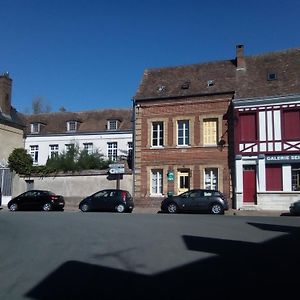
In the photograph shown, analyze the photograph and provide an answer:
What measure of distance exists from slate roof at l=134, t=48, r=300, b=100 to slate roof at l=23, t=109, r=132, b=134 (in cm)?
1059

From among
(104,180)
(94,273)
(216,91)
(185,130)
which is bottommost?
(94,273)

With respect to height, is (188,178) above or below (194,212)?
above

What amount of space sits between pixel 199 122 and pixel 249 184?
17.7 ft

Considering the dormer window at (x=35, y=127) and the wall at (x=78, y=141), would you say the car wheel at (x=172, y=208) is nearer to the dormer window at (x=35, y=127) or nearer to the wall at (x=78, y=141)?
the wall at (x=78, y=141)

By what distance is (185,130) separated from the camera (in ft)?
106

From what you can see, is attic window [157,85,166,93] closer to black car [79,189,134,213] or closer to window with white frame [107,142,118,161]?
black car [79,189,134,213]

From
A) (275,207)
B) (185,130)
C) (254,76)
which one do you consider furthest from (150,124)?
(275,207)

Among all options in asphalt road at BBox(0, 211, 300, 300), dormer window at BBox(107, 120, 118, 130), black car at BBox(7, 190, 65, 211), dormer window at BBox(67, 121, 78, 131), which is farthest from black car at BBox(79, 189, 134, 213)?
dormer window at BBox(67, 121, 78, 131)

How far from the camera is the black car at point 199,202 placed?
86.5 ft

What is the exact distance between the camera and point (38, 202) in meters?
30.0

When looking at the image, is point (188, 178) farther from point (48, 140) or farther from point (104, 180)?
point (48, 140)

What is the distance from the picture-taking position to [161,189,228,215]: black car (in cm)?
2636

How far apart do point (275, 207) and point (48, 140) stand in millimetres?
25732

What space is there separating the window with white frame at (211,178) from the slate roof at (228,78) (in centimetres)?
519
